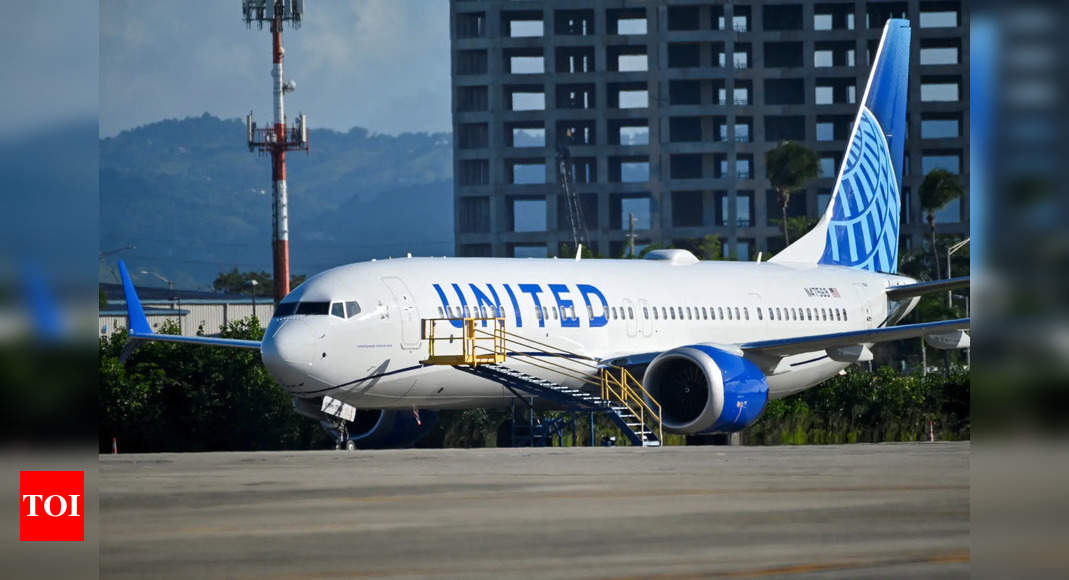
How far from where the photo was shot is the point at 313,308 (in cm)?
2486

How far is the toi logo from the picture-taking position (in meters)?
6.17

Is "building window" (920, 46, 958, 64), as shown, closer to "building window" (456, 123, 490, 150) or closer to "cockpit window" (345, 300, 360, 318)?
"building window" (456, 123, 490, 150)

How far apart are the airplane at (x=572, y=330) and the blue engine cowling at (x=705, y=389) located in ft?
0.09

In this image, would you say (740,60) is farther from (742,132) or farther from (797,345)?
(797,345)

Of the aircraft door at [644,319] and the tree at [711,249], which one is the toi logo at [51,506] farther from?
the tree at [711,249]

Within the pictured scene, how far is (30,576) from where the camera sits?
21.5 ft

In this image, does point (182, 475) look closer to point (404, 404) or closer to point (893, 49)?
point (404, 404)

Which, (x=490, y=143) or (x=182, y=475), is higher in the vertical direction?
(x=490, y=143)

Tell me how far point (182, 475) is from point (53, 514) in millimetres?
8007

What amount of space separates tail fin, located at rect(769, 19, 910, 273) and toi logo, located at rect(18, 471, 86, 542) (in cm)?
3076

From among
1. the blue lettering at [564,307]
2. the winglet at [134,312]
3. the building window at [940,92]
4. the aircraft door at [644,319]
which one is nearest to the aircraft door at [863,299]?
the aircraft door at [644,319]

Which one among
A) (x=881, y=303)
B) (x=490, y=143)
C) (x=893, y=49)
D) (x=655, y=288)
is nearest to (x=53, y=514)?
(x=655, y=288)

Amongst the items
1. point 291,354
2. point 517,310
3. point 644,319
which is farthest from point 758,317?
point 291,354

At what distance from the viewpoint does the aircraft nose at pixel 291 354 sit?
78.6ft
